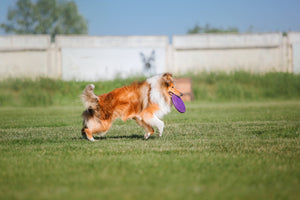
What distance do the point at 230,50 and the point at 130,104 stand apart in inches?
1055

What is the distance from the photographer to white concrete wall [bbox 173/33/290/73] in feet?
107

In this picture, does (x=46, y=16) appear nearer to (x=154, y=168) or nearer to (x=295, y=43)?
(x=295, y=43)

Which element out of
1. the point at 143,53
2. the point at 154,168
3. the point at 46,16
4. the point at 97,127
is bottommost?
the point at 154,168

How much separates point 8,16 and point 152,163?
175ft

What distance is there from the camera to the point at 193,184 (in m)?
4.05

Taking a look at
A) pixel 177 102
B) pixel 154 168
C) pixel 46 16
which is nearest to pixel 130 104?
pixel 177 102

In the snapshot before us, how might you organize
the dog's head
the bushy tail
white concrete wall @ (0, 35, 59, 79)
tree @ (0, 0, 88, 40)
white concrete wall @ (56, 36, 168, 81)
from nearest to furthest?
1. the bushy tail
2. the dog's head
3. white concrete wall @ (0, 35, 59, 79)
4. white concrete wall @ (56, 36, 168, 81)
5. tree @ (0, 0, 88, 40)

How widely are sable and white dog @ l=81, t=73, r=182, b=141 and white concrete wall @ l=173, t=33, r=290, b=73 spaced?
24931 millimetres

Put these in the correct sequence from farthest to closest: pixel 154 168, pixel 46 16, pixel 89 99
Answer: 1. pixel 46 16
2. pixel 89 99
3. pixel 154 168

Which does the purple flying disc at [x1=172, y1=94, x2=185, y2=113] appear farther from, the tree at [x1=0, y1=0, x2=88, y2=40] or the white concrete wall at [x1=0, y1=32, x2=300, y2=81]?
the tree at [x1=0, y1=0, x2=88, y2=40]

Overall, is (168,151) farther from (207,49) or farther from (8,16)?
(8,16)

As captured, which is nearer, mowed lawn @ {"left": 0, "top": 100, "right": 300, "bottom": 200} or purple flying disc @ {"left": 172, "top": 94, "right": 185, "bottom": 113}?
mowed lawn @ {"left": 0, "top": 100, "right": 300, "bottom": 200}

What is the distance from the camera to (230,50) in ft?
108

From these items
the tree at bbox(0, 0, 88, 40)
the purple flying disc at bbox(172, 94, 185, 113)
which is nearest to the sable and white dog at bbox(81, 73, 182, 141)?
the purple flying disc at bbox(172, 94, 185, 113)
